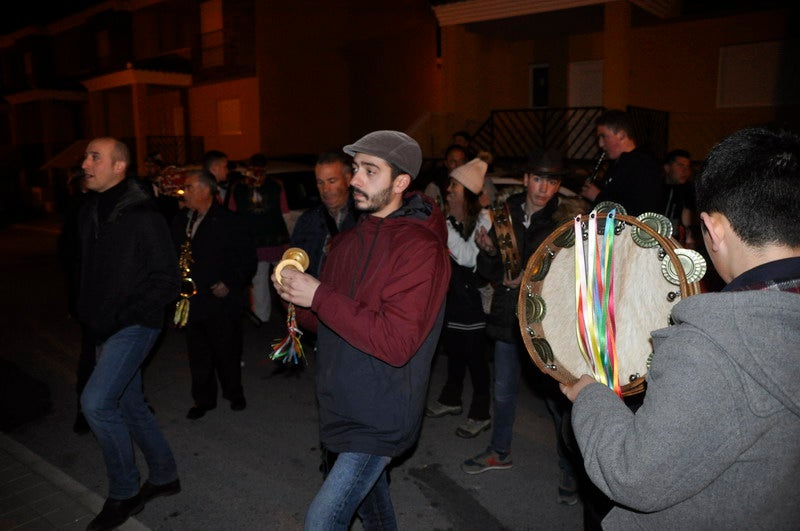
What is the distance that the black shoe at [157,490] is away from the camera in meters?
3.83

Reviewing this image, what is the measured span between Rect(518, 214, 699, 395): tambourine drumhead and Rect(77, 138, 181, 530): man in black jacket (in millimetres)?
2374

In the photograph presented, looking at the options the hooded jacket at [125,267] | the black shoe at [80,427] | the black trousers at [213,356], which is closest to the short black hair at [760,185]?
the hooded jacket at [125,267]

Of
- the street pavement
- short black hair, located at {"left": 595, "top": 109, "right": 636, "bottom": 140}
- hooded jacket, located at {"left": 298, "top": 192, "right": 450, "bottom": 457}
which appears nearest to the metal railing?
short black hair, located at {"left": 595, "top": 109, "right": 636, "bottom": 140}

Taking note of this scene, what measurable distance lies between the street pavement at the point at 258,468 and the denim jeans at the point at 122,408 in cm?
35

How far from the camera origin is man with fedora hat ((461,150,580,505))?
3.65 m

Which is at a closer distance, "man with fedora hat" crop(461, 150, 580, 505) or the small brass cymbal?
the small brass cymbal

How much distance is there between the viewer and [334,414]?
2.48m

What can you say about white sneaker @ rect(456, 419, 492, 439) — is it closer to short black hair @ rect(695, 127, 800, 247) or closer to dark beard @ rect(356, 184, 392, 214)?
dark beard @ rect(356, 184, 392, 214)

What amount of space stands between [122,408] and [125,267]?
861mm

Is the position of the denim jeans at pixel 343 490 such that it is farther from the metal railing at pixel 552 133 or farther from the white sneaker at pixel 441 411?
the metal railing at pixel 552 133

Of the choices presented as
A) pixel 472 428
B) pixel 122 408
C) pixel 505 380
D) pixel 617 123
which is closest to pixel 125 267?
pixel 122 408

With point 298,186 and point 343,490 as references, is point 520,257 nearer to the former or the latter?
point 343,490

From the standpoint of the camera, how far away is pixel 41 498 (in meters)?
3.95

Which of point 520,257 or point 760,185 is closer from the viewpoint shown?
point 760,185
